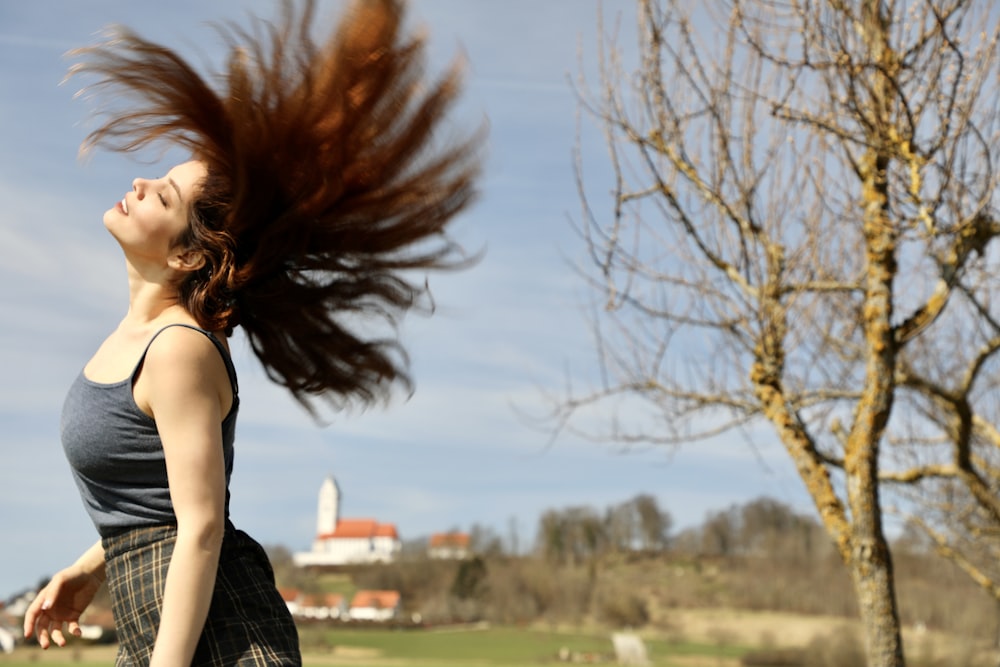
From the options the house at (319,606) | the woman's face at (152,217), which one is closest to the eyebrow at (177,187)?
the woman's face at (152,217)

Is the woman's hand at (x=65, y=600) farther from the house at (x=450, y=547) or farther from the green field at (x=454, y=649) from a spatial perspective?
the house at (x=450, y=547)

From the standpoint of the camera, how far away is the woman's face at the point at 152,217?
2213 mm

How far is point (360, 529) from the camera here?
121 meters

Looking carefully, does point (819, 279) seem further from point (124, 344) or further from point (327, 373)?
point (124, 344)

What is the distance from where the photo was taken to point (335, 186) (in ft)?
7.78

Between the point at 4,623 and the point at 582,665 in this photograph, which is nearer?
the point at 4,623

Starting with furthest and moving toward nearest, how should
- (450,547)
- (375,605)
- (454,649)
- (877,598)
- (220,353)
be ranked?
(450,547), (375,605), (454,649), (877,598), (220,353)

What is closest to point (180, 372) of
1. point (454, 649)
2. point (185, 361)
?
point (185, 361)

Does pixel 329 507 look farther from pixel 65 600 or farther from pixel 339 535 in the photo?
pixel 65 600

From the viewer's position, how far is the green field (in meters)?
56.6

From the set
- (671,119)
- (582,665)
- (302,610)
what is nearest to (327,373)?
(671,119)

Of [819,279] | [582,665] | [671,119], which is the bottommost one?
[582,665]

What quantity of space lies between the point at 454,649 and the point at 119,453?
209 feet

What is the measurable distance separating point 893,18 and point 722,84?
998 millimetres
